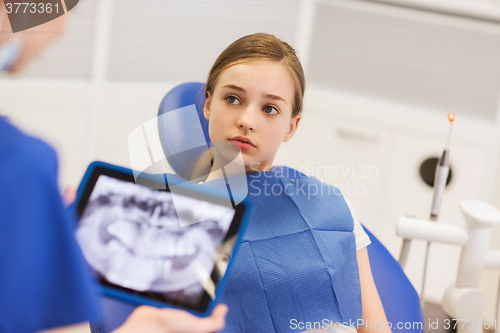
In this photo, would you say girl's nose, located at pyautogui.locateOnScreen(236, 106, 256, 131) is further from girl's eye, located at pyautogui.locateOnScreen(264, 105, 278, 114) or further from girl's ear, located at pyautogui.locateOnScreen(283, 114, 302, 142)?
girl's ear, located at pyautogui.locateOnScreen(283, 114, 302, 142)

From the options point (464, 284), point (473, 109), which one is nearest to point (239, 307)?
point (464, 284)

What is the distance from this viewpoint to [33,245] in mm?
322

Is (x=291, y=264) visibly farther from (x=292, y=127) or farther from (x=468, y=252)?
(x=468, y=252)

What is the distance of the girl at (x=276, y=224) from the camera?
2.72 feet

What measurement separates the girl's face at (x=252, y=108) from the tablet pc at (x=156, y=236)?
31 centimetres

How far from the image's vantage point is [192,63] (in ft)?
6.81

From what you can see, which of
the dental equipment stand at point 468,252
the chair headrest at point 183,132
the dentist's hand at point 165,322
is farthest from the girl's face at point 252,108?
the dental equipment stand at point 468,252

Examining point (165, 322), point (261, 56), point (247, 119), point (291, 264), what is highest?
point (261, 56)

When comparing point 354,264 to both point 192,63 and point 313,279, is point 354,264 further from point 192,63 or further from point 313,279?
point 192,63

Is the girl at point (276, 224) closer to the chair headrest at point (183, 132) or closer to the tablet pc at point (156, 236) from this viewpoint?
the chair headrest at point (183, 132)

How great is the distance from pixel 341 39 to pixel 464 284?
127 cm

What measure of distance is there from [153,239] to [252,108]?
384 millimetres

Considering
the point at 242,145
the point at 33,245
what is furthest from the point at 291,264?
the point at 33,245

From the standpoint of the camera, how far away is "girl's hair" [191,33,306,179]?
0.89 m
